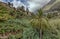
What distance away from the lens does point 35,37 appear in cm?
5644

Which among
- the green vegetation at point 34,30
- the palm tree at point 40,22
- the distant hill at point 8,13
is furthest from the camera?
the distant hill at point 8,13

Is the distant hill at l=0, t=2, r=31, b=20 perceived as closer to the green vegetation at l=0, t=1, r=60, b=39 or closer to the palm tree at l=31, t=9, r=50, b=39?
the green vegetation at l=0, t=1, r=60, b=39

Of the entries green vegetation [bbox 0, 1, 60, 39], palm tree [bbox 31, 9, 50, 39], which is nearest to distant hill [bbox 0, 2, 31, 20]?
green vegetation [bbox 0, 1, 60, 39]

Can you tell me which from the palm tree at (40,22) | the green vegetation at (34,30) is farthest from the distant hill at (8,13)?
the palm tree at (40,22)

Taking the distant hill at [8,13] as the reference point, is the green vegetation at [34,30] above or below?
below

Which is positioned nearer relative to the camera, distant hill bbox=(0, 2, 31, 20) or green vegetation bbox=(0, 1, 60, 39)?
green vegetation bbox=(0, 1, 60, 39)

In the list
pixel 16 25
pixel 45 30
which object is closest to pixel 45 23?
pixel 45 30

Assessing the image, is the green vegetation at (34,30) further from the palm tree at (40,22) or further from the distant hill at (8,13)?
the distant hill at (8,13)

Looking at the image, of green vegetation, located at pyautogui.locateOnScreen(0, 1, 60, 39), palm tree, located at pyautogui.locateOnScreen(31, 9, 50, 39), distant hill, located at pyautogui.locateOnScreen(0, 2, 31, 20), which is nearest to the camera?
palm tree, located at pyautogui.locateOnScreen(31, 9, 50, 39)

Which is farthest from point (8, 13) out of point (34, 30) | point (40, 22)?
point (40, 22)

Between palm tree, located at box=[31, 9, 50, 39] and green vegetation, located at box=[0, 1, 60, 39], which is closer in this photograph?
palm tree, located at box=[31, 9, 50, 39]

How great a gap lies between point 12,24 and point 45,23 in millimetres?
15967

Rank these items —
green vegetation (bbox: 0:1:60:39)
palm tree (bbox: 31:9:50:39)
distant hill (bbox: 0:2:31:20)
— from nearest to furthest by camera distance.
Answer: palm tree (bbox: 31:9:50:39)
green vegetation (bbox: 0:1:60:39)
distant hill (bbox: 0:2:31:20)

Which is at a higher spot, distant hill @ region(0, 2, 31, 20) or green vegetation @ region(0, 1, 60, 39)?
distant hill @ region(0, 2, 31, 20)
